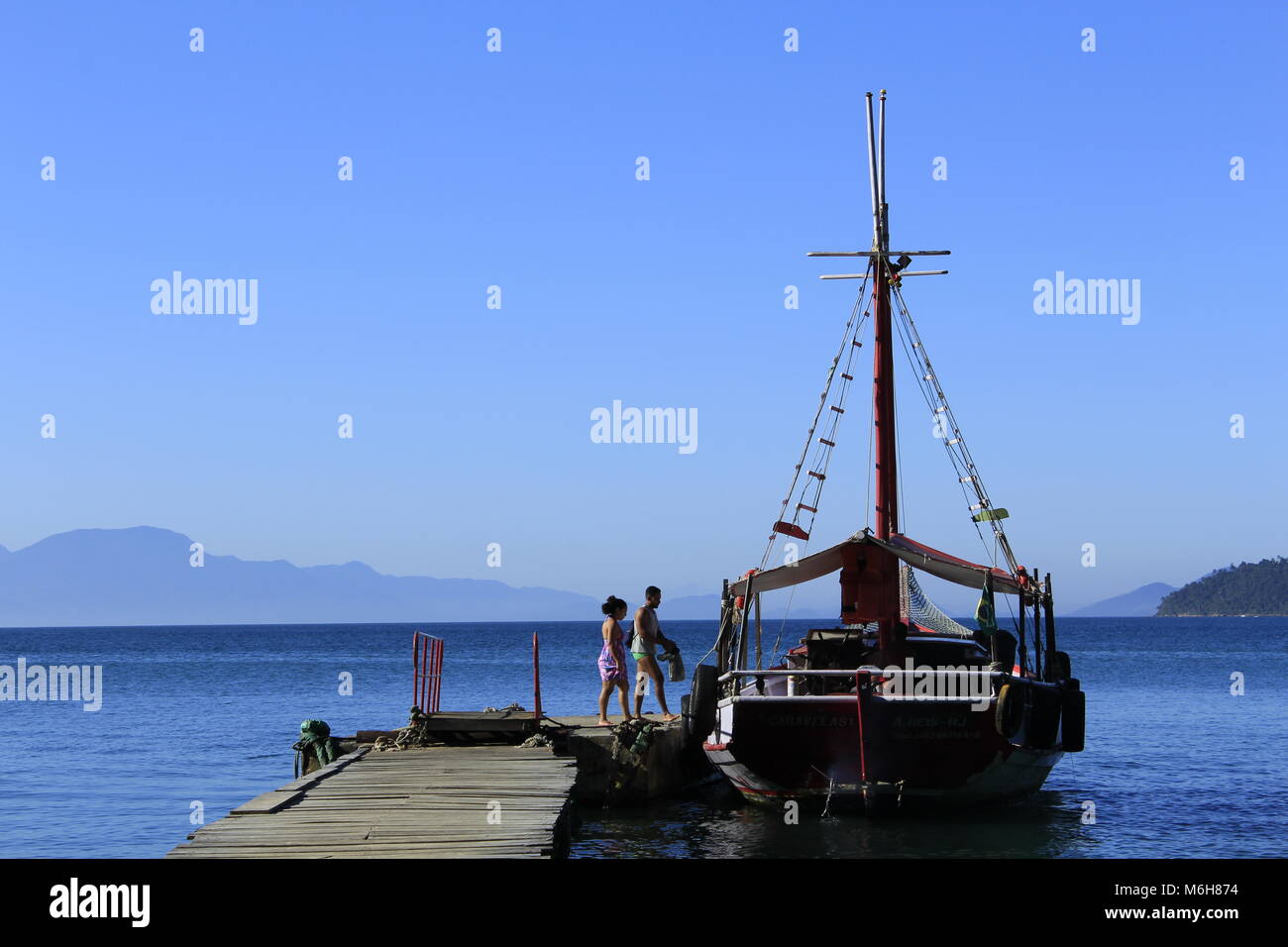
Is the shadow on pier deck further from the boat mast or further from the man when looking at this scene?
the boat mast

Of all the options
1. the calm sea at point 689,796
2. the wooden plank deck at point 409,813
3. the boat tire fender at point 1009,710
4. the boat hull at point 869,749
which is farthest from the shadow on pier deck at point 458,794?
the boat tire fender at point 1009,710

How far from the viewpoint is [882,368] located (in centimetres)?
2705

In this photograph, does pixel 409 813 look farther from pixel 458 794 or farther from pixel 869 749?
pixel 869 749

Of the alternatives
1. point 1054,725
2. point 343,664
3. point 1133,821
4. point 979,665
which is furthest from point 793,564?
point 343,664

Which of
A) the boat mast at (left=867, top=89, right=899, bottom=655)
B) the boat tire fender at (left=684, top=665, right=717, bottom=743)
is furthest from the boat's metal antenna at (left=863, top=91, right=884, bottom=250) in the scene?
the boat tire fender at (left=684, top=665, right=717, bottom=743)

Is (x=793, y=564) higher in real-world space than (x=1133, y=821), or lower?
higher

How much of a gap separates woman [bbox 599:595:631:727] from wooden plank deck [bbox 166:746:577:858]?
273cm

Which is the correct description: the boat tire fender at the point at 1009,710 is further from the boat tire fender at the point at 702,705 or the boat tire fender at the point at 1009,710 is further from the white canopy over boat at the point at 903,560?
the boat tire fender at the point at 702,705

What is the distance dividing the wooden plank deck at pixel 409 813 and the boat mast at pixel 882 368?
362 inches

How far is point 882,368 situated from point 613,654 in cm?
831

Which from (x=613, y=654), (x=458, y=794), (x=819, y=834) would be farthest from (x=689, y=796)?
(x=458, y=794)

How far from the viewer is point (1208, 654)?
385 feet
